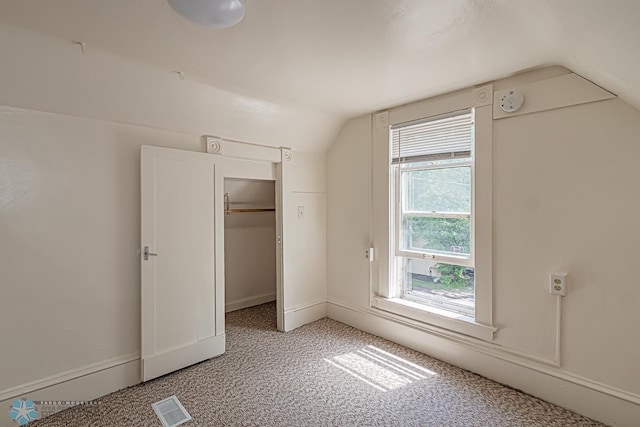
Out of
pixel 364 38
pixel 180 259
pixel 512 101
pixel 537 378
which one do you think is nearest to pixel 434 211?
pixel 512 101

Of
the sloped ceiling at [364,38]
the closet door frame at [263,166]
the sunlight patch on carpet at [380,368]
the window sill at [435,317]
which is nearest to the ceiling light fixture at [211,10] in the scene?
the sloped ceiling at [364,38]

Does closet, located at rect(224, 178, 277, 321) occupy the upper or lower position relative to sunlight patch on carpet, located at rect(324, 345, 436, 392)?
upper

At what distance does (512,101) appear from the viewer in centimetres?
223

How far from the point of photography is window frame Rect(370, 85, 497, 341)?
94.2 inches

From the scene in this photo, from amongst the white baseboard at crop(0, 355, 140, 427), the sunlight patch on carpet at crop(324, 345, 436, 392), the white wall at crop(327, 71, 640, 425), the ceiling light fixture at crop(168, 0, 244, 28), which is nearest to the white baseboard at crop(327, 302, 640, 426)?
the white wall at crop(327, 71, 640, 425)

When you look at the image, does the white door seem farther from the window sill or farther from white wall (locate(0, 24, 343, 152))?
the window sill

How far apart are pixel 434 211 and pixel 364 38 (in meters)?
1.67

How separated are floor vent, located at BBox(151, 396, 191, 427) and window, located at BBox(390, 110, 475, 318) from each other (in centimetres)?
207

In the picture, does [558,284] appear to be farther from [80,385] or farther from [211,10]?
[80,385]

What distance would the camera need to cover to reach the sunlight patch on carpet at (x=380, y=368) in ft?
7.78

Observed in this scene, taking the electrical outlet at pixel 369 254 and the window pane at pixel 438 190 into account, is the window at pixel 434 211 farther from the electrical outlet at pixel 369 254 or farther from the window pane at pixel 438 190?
the electrical outlet at pixel 369 254

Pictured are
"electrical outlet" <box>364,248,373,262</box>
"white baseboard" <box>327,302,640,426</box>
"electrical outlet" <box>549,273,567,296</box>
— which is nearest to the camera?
"white baseboard" <box>327,302,640,426</box>

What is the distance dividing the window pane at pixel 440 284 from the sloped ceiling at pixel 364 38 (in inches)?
62.7

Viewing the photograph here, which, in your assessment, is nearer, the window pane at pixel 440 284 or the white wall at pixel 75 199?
the white wall at pixel 75 199
